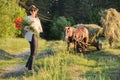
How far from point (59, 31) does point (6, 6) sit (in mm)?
19511

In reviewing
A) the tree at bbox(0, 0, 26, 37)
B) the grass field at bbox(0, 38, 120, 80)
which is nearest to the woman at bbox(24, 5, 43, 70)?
the grass field at bbox(0, 38, 120, 80)

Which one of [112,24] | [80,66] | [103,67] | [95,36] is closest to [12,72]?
[80,66]

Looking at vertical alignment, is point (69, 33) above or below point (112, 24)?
below

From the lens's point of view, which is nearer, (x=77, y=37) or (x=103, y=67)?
(x=103, y=67)

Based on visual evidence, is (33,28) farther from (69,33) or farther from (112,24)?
(112,24)

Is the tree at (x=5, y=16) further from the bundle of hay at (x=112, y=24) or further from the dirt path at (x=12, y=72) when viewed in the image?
the dirt path at (x=12, y=72)

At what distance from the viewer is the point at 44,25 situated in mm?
59562

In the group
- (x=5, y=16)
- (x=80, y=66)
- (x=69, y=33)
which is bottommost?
(x=80, y=66)

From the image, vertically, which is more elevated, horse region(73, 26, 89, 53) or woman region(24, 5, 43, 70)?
woman region(24, 5, 43, 70)

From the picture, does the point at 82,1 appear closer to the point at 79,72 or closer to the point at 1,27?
the point at 1,27

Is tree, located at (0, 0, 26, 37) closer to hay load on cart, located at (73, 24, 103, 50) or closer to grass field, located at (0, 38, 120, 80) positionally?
grass field, located at (0, 38, 120, 80)

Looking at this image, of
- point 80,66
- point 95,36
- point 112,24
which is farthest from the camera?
point 95,36

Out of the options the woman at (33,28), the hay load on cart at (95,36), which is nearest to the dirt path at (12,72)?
the woman at (33,28)

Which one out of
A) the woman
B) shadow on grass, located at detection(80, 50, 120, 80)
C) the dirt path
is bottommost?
the dirt path
